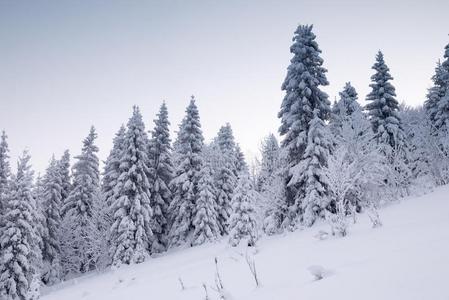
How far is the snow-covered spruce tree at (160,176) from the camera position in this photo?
35.3 metres

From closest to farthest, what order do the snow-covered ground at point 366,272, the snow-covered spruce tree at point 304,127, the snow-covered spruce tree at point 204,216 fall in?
the snow-covered ground at point 366,272 → the snow-covered spruce tree at point 304,127 → the snow-covered spruce tree at point 204,216

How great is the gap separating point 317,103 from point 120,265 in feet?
67.5

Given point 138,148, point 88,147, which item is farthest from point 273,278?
point 88,147

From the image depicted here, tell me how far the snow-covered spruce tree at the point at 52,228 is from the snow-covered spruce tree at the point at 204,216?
1535cm

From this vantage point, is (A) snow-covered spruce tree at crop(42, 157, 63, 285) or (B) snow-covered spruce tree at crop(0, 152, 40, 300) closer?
(B) snow-covered spruce tree at crop(0, 152, 40, 300)

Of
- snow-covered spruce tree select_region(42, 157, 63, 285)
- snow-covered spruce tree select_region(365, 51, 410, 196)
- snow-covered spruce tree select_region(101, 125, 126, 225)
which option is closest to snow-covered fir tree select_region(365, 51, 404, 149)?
snow-covered spruce tree select_region(365, 51, 410, 196)

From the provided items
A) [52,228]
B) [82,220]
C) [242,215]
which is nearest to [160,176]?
[82,220]

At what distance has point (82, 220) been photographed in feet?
120

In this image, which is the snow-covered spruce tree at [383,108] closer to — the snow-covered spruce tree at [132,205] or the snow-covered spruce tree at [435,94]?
the snow-covered spruce tree at [435,94]

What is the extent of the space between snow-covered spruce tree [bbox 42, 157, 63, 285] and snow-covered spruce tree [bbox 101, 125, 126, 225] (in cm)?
511

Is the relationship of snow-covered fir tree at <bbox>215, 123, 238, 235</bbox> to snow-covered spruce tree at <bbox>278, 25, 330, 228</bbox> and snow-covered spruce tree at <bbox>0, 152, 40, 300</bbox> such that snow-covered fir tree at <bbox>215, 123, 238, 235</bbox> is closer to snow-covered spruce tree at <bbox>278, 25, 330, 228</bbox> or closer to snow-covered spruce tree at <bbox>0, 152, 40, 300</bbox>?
snow-covered spruce tree at <bbox>278, 25, 330, 228</bbox>

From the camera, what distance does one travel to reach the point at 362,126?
22656 mm

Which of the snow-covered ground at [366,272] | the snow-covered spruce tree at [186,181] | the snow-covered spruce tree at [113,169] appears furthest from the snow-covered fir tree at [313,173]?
the snow-covered spruce tree at [113,169]

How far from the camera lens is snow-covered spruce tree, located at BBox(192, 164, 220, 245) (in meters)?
31.8
